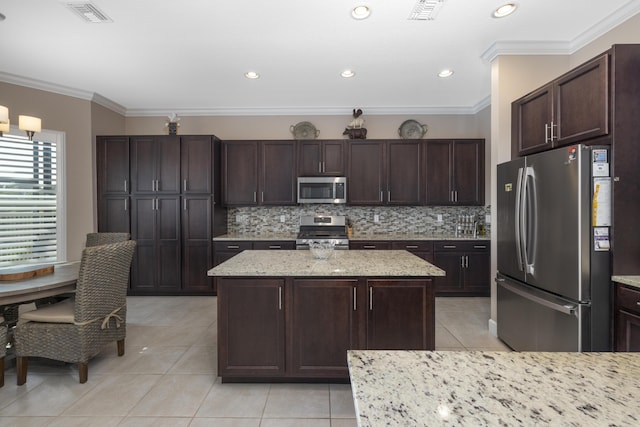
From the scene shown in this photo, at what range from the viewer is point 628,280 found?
1974 millimetres

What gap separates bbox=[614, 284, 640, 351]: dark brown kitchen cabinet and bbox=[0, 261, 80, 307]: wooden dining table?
3.87m

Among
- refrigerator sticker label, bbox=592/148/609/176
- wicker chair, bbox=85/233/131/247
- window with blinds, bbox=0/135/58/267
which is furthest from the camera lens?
window with blinds, bbox=0/135/58/267

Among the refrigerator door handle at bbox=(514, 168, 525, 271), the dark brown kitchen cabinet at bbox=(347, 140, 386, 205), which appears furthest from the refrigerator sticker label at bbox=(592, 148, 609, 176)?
the dark brown kitchen cabinet at bbox=(347, 140, 386, 205)

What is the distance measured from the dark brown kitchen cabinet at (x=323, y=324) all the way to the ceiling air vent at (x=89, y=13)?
8.86 ft

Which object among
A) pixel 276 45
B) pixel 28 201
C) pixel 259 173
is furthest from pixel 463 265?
pixel 28 201

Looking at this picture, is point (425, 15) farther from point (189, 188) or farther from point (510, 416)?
point (189, 188)

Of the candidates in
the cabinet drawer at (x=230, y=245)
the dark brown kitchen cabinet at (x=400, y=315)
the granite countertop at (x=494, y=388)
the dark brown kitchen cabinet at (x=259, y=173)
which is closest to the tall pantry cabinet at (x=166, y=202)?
the cabinet drawer at (x=230, y=245)

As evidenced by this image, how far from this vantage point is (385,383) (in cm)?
78

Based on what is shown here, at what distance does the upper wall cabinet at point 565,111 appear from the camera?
6.97 ft

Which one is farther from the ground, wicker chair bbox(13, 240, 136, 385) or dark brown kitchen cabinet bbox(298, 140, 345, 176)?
dark brown kitchen cabinet bbox(298, 140, 345, 176)

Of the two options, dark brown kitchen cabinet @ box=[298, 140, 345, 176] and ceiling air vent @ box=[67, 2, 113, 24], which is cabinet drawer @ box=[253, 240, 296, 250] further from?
ceiling air vent @ box=[67, 2, 113, 24]

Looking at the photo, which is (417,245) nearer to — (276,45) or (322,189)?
(322,189)

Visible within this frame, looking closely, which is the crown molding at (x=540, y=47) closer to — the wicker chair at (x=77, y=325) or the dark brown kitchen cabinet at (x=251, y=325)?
the dark brown kitchen cabinet at (x=251, y=325)

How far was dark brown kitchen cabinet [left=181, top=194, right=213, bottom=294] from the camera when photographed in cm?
467
